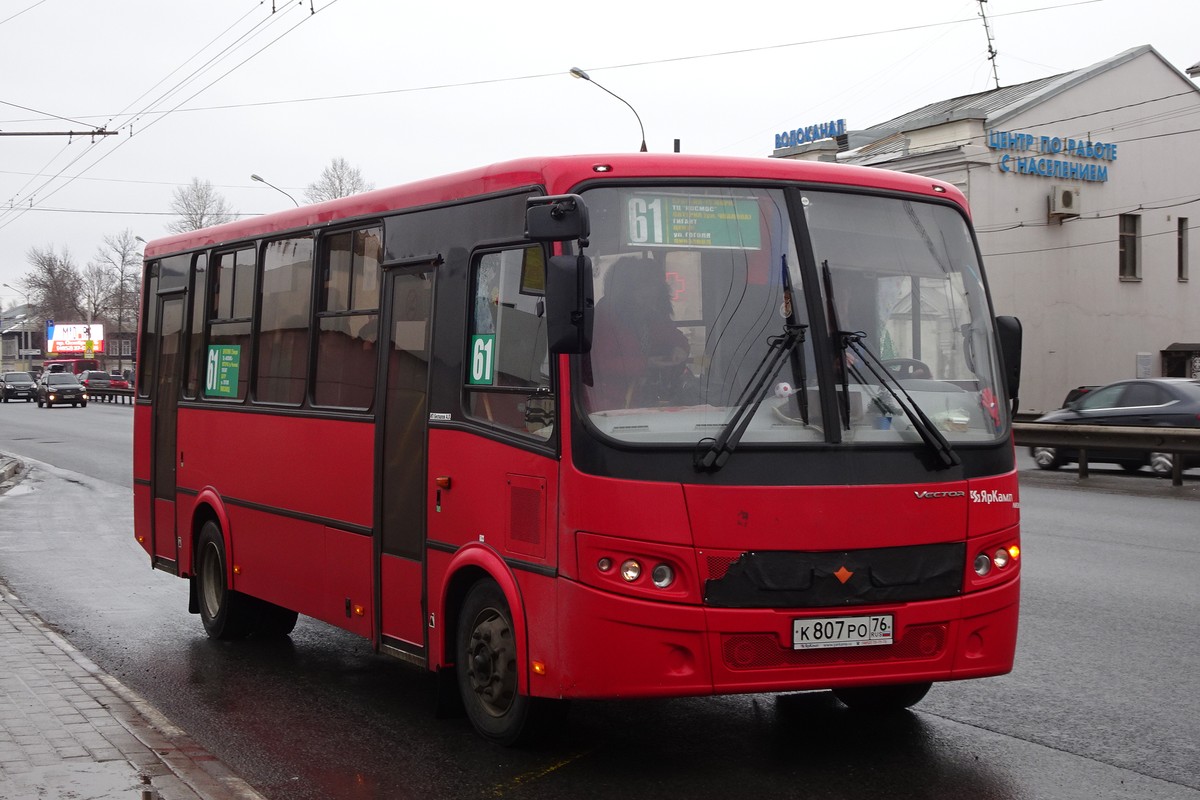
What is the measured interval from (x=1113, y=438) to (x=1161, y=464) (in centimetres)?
95

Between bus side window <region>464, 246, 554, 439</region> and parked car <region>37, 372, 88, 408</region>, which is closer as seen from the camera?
bus side window <region>464, 246, 554, 439</region>

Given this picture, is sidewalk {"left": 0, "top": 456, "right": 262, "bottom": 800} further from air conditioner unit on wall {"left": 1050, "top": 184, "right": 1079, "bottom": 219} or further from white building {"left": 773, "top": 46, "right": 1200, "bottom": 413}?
air conditioner unit on wall {"left": 1050, "top": 184, "right": 1079, "bottom": 219}

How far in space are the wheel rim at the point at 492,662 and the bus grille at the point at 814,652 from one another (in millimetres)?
1058

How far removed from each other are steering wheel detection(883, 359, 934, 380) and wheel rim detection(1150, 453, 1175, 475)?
17.7m

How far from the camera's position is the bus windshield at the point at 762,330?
229 inches

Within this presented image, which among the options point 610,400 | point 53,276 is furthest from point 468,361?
point 53,276

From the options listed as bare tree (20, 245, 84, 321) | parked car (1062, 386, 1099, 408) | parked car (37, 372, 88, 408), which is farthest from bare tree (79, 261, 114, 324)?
parked car (1062, 386, 1099, 408)

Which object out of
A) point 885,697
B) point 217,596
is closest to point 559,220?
point 885,697

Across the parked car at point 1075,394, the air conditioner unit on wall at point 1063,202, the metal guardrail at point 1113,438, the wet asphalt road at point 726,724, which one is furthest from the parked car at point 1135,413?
the air conditioner unit on wall at point 1063,202

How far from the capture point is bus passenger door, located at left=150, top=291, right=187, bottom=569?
10539 mm

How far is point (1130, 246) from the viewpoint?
151ft

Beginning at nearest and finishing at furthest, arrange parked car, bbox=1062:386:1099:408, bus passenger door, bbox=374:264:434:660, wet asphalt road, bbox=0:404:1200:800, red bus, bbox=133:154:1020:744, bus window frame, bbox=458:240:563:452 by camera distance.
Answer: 1. red bus, bbox=133:154:1020:744
2. wet asphalt road, bbox=0:404:1200:800
3. bus window frame, bbox=458:240:563:452
4. bus passenger door, bbox=374:264:434:660
5. parked car, bbox=1062:386:1099:408

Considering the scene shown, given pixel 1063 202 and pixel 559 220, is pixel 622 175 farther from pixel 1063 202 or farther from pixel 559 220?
pixel 1063 202

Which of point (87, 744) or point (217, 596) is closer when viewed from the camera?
point (87, 744)
